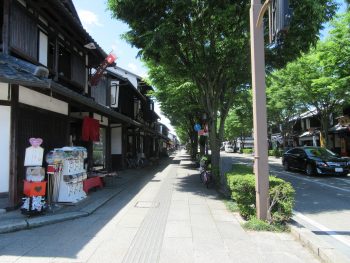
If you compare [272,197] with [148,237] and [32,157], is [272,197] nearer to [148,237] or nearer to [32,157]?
[148,237]

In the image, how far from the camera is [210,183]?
14.3 meters

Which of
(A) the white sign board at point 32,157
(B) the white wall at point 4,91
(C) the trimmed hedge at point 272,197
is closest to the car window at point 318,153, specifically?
(C) the trimmed hedge at point 272,197

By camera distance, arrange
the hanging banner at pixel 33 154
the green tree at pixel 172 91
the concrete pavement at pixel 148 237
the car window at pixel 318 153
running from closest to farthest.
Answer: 1. the concrete pavement at pixel 148 237
2. the hanging banner at pixel 33 154
3. the car window at pixel 318 153
4. the green tree at pixel 172 91

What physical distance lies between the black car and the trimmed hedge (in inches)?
424

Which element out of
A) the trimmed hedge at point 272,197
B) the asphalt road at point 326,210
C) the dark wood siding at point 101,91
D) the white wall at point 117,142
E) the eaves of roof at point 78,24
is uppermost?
the eaves of roof at point 78,24

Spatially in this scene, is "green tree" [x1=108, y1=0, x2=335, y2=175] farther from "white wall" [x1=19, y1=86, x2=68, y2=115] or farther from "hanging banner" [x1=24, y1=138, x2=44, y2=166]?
"hanging banner" [x1=24, y1=138, x2=44, y2=166]

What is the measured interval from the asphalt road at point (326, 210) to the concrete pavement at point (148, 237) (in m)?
0.78

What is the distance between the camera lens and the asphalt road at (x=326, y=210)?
6918 millimetres

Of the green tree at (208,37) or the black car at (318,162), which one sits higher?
the green tree at (208,37)

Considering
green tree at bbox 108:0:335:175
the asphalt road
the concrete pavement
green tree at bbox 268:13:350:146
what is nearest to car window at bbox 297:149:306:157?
the asphalt road

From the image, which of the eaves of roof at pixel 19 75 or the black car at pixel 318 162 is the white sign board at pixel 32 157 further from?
the black car at pixel 318 162

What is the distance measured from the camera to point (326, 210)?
9.59 m

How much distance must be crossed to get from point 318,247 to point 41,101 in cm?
832

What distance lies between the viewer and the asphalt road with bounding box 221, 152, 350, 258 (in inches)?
272
